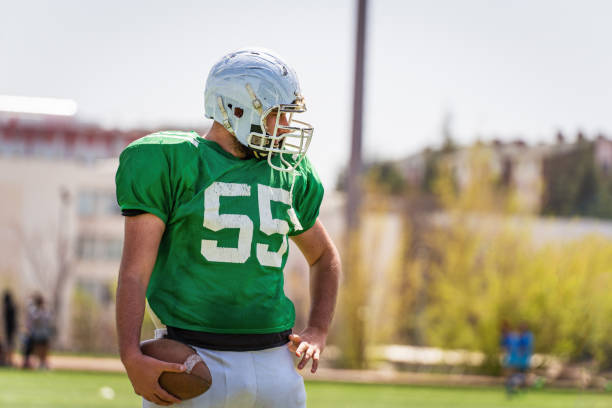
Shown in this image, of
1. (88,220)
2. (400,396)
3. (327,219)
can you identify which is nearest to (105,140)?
(88,220)

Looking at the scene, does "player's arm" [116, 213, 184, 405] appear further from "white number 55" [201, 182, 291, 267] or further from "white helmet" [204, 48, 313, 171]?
"white helmet" [204, 48, 313, 171]

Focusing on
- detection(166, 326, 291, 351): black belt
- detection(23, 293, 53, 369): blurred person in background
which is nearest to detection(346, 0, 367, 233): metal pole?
detection(23, 293, 53, 369): blurred person in background

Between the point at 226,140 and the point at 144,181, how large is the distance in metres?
0.30

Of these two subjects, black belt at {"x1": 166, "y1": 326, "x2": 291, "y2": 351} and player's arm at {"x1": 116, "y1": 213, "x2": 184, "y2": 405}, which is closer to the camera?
player's arm at {"x1": 116, "y1": 213, "x2": 184, "y2": 405}

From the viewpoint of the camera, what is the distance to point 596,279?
84.1 feet

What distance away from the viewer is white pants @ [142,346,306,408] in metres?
2.56

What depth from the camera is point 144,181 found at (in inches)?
98.3

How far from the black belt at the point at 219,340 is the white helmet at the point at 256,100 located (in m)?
0.44

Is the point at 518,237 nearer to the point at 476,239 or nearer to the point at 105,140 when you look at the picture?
the point at 476,239

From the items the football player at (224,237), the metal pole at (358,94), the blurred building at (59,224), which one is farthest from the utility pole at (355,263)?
the blurred building at (59,224)

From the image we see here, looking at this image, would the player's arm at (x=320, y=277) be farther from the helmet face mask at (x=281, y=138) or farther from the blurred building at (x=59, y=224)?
the blurred building at (x=59, y=224)

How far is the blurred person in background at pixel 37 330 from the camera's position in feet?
57.9

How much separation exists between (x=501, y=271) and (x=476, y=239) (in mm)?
1145

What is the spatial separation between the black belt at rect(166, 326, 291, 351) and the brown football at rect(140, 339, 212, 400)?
0.13 feet
